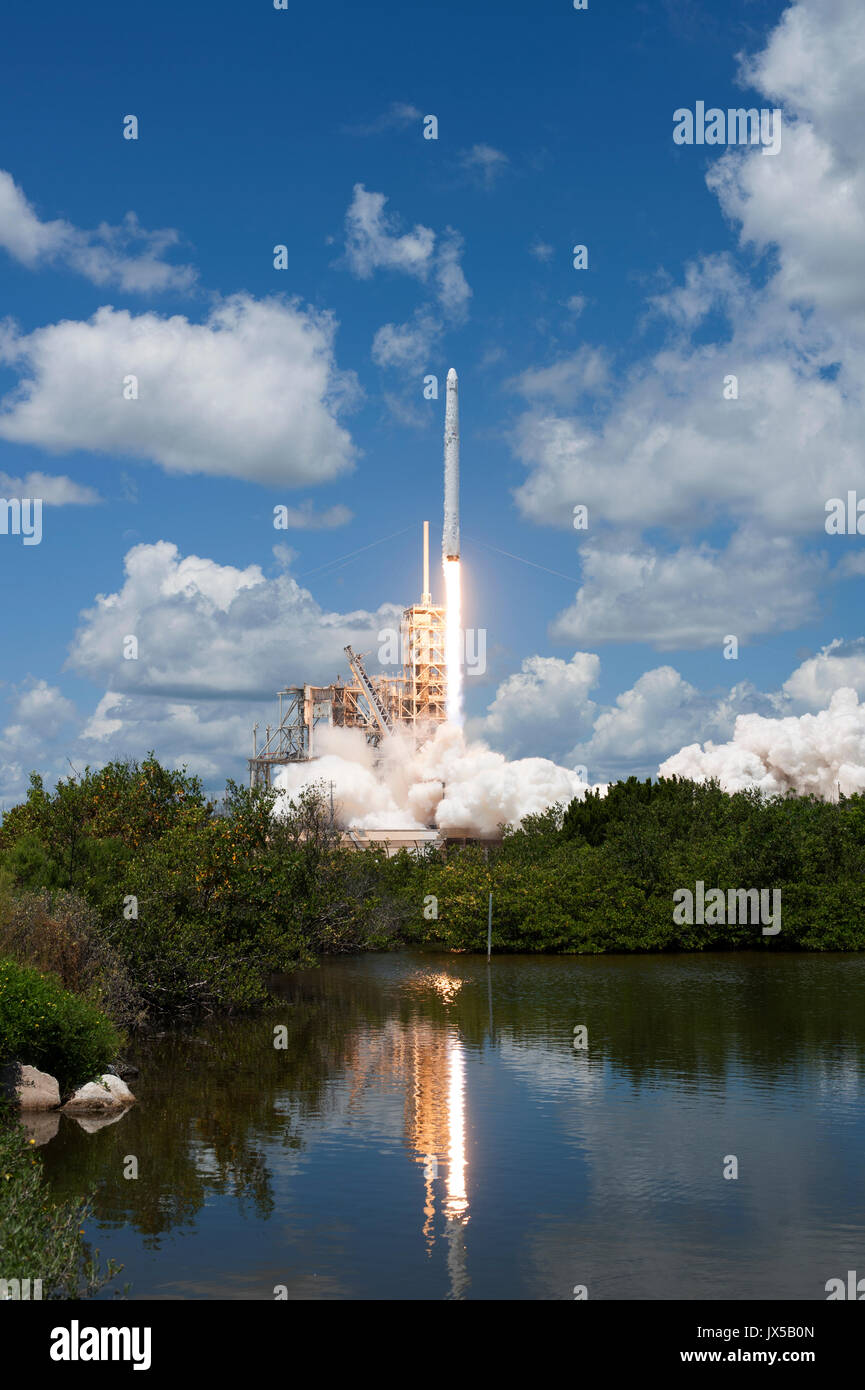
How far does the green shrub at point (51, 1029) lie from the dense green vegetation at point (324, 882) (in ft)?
5.55

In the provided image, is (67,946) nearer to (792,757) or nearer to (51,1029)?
(51,1029)

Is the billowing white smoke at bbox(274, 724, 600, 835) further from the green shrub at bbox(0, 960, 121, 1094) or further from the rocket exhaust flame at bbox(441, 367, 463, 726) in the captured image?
the green shrub at bbox(0, 960, 121, 1094)

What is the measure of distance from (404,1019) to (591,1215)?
2134 cm

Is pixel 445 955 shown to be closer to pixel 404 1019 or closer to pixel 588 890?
pixel 588 890

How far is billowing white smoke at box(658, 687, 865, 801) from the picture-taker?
97.9 metres

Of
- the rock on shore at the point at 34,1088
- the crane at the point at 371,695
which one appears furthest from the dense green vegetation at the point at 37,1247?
the crane at the point at 371,695

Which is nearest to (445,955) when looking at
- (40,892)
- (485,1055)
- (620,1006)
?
(620,1006)

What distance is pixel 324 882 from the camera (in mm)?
57000

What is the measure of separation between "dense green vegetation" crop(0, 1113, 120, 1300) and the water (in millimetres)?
759

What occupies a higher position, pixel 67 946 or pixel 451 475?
pixel 451 475

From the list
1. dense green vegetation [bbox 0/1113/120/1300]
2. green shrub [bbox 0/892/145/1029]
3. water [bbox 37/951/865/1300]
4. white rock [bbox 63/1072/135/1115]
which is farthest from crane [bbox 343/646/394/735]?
dense green vegetation [bbox 0/1113/120/1300]

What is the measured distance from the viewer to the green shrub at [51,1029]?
22.9m

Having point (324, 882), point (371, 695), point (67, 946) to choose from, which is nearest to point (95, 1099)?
point (67, 946)

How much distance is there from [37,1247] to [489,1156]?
10723 mm
